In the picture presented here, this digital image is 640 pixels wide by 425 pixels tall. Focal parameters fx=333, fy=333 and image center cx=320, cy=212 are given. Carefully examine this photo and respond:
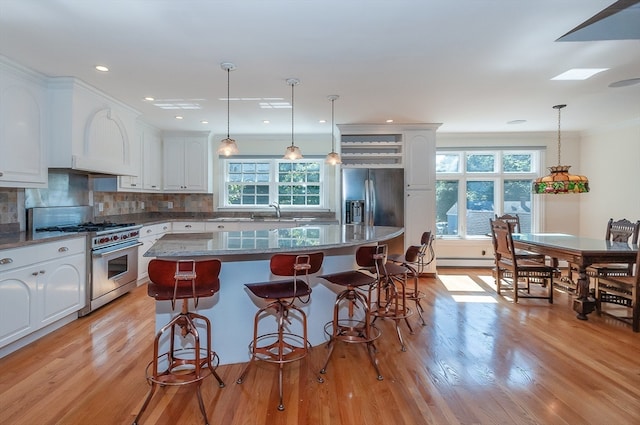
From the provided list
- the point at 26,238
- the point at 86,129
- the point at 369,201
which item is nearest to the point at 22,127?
the point at 86,129

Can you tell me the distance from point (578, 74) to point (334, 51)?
7.92ft

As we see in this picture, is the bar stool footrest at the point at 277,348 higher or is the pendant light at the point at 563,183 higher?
the pendant light at the point at 563,183

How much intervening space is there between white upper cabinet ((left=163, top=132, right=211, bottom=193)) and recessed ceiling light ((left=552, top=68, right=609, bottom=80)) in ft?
16.3

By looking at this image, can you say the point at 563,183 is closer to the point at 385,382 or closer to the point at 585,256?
the point at 585,256

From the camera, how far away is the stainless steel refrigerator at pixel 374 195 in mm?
5055

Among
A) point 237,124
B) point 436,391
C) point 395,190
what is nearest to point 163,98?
point 237,124

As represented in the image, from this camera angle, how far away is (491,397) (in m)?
2.11

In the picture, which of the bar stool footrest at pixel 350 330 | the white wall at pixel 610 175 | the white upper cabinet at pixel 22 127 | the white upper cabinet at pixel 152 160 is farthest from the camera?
the white upper cabinet at pixel 152 160

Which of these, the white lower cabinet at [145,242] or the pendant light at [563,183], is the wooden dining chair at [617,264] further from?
the white lower cabinet at [145,242]

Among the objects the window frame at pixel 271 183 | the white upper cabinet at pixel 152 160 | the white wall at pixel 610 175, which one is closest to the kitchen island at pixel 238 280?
the white upper cabinet at pixel 152 160

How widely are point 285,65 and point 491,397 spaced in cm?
297

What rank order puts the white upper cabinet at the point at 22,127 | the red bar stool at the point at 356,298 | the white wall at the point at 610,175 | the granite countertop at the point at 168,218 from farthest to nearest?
the white wall at the point at 610,175
the granite countertop at the point at 168,218
the white upper cabinet at the point at 22,127
the red bar stool at the point at 356,298

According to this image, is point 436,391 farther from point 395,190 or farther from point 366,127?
point 366,127

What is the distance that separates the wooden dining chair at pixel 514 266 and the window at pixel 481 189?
1.53 metres
